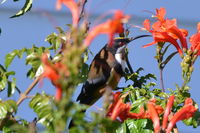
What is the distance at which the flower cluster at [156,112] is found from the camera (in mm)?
1268

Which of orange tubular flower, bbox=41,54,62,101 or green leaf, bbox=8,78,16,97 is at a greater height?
orange tubular flower, bbox=41,54,62,101

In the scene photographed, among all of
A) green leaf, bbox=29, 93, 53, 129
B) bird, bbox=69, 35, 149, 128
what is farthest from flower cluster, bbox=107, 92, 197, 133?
bird, bbox=69, 35, 149, 128

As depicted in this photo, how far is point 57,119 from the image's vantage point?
0.70 meters

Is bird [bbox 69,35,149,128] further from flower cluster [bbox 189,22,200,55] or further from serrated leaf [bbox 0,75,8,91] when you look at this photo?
serrated leaf [bbox 0,75,8,91]

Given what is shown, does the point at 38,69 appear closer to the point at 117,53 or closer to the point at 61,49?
the point at 61,49

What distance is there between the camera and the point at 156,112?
138 cm

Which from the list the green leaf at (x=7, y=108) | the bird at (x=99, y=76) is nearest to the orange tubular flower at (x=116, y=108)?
the green leaf at (x=7, y=108)

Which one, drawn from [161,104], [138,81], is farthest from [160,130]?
[138,81]

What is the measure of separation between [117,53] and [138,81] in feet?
3.43

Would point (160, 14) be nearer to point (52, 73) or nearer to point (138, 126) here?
point (138, 126)

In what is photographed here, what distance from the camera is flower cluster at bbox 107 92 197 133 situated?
1.27 meters

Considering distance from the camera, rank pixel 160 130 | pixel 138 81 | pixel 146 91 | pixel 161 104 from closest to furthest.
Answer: pixel 160 130
pixel 161 104
pixel 146 91
pixel 138 81

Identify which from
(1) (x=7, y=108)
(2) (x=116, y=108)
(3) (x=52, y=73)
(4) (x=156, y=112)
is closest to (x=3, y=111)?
(1) (x=7, y=108)

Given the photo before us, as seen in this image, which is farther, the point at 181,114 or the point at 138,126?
the point at 138,126
